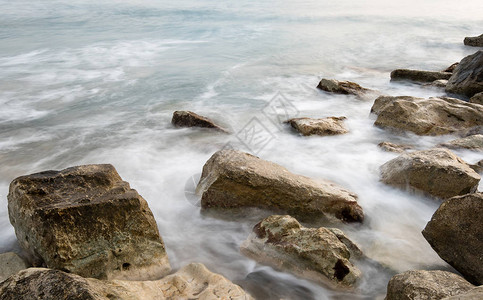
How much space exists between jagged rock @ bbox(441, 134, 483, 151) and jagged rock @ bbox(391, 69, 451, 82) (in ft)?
14.1

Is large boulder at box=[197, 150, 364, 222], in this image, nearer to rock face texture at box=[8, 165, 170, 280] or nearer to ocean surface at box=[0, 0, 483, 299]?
ocean surface at box=[0, 0, 483, 299]

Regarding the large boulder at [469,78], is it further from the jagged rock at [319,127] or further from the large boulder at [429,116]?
the jagged rock at [319,127]

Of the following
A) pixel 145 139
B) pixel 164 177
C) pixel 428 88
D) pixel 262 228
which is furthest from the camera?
pixel 428 88

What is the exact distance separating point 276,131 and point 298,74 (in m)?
4.31

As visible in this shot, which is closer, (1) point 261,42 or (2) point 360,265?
(2) point 360,265

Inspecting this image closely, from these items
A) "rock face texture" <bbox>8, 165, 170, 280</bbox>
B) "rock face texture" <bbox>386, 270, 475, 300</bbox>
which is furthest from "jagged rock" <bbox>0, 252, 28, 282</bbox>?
"rock face texture" <bbox>386, 270, 475, 300</bbox>

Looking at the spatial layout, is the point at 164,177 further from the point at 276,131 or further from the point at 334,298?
the point at 334,298

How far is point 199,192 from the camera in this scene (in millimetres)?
3936

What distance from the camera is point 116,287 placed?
221cm

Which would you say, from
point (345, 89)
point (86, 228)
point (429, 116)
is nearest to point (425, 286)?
point (86, 228)

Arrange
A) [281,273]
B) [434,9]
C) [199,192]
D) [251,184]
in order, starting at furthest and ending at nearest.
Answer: [434,9] < [199,192] < [251,184] < [281,273]

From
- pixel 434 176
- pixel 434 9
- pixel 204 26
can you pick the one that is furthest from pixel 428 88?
pixel 434 9

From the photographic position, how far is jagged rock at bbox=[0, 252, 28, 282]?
8.91ft

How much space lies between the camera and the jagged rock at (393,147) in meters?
5.02
